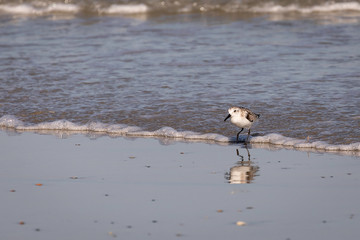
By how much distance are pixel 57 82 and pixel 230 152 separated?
467 cm

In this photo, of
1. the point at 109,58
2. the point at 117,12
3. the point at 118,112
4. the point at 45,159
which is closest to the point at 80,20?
the point at 117,12

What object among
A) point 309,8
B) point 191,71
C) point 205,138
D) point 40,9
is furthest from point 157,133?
point 40,9

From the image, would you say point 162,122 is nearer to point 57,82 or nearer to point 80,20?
point 57,82

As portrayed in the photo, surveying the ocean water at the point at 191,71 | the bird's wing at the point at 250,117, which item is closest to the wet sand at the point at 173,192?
the bird's wing at the point at 250,117

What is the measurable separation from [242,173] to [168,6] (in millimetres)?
13351

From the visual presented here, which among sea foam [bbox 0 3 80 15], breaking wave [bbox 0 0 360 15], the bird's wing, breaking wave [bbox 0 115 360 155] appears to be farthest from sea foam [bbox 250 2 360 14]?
the bird's wing

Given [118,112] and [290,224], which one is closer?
[290,224]

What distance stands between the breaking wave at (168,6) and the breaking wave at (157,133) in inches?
405

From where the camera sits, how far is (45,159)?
23.9ft

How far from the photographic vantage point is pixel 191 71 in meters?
11.9

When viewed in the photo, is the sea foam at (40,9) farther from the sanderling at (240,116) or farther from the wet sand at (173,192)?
the sanderling at (240,116)

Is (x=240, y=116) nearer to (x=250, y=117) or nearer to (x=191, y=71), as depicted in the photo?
(x=250, y=117)

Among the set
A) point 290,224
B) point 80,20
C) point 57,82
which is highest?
point 80,20

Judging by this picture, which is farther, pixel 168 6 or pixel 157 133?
pixel 168 6
